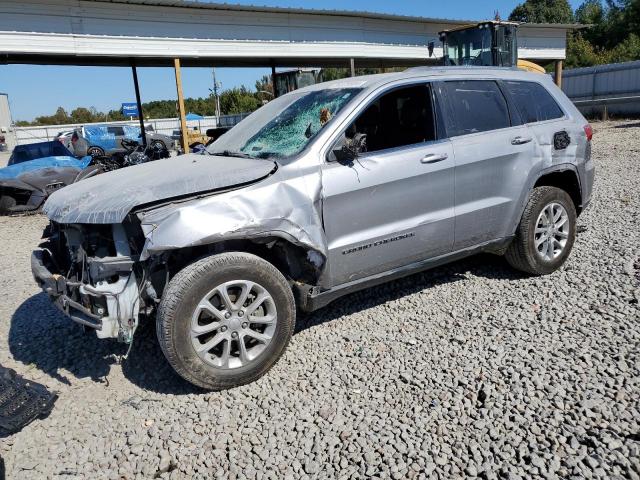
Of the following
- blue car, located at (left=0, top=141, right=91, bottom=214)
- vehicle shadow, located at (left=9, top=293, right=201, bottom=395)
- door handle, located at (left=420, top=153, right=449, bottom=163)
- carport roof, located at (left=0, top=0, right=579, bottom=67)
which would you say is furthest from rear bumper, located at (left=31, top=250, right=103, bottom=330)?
carport roof, located at (left=0, top=0, right=579, bottom=67)

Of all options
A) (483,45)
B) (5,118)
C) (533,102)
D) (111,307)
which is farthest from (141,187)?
(5,118)

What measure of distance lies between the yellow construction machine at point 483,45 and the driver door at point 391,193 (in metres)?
11.7

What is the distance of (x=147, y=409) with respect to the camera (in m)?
3.23

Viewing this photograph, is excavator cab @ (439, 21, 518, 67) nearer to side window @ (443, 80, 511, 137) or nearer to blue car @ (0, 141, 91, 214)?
blue car @ (0, 141, 91, 214)

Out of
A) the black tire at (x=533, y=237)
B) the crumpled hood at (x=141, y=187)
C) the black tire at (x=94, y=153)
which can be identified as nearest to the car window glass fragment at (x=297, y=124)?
the crumpled hood at (x=141, y=187)

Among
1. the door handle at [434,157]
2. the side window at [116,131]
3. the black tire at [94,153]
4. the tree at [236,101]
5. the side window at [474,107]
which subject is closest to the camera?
the door handle at [434,157]

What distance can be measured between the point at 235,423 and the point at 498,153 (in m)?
2.94

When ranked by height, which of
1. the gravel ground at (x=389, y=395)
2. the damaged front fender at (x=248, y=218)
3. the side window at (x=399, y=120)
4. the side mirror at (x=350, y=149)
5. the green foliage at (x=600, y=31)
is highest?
the green foliage at (x=600, y=31)

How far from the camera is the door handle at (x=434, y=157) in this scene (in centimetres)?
391

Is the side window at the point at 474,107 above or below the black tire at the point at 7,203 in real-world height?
above

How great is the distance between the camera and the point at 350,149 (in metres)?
3.49

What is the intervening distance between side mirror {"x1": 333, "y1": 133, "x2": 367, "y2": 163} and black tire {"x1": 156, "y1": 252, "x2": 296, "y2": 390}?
0.89 metres

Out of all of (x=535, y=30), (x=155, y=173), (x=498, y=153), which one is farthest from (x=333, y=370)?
(x=535, y=30)

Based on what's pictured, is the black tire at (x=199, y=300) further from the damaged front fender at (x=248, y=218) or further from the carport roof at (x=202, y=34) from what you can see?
the carport roof at (x=202, y=34)
